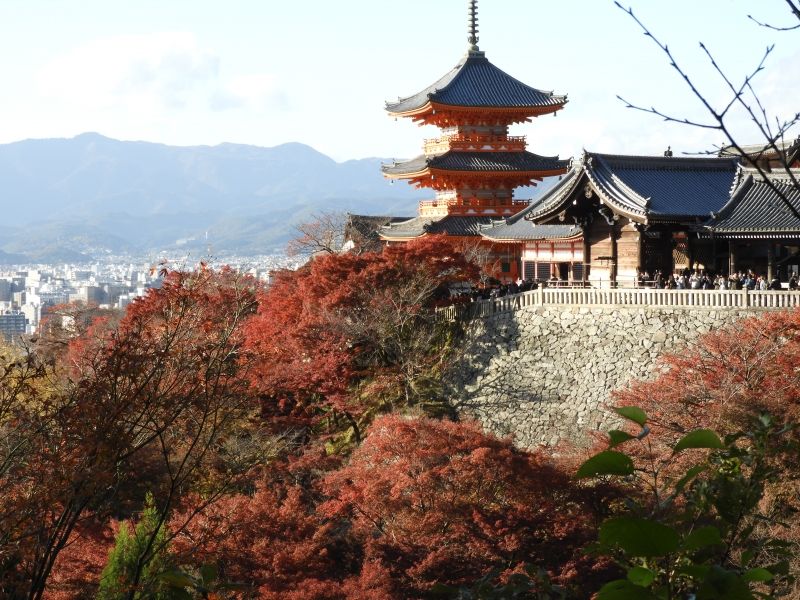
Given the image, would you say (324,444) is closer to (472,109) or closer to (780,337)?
(780,337)

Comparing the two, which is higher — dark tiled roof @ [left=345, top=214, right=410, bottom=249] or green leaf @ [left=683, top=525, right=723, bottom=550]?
dark tiled roof @ [left=345, top=214, right=410, bottom=249]

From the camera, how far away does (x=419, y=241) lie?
26016mm

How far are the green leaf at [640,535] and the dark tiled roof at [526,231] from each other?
25.7 metres

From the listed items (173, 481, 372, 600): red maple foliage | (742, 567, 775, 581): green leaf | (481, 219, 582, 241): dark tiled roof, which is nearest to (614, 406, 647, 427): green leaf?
(742, 567, 775, 581): green leaf

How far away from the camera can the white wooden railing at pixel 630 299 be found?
20.8 meters

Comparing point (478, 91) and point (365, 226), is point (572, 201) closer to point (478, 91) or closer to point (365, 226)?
point (478, 91)

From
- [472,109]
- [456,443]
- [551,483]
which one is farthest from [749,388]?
[472,109]

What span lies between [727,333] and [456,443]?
6.45 m

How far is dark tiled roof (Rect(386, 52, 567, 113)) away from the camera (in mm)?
33250

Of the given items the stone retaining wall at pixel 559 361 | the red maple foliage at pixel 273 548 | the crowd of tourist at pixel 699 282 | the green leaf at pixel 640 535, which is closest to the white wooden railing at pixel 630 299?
the stone retaining wall at pixel 559 361

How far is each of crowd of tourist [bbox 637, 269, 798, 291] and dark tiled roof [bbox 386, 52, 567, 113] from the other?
10.6 metres

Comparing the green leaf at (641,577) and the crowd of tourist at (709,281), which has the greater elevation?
the green leaf at (641,577)

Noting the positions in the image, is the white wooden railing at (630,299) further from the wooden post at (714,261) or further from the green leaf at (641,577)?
the green leaf at (641,577)

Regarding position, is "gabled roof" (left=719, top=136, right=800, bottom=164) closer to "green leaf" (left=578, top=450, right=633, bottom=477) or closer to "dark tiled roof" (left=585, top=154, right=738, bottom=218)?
"green leaf" (left=578, top=450, right=633, bottom=477)
